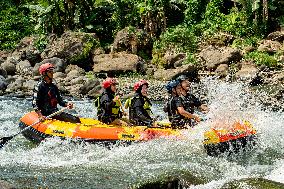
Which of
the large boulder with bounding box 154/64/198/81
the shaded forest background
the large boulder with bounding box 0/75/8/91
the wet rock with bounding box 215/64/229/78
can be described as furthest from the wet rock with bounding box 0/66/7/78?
the wet rock with bounding box 215/64/229/78

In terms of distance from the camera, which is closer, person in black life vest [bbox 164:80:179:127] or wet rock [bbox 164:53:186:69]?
person in black life vest [bbox 164:80:179:127]

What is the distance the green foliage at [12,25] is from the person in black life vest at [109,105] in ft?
57.6

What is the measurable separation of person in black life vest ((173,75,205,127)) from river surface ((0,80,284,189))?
13.2 inches

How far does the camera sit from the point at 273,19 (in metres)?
24.6

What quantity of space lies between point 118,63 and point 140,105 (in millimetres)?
11991

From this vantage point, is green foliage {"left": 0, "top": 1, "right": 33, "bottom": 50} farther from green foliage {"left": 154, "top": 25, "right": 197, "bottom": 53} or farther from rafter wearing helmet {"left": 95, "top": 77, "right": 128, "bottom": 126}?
rafter wearing helmet {"left": 95, "top": 77, "right": 128, "bottom": 126}

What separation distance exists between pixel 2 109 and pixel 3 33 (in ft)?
42.7

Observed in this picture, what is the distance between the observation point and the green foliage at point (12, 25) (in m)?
27.0

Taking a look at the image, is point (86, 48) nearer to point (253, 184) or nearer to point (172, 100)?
point (172, 100)

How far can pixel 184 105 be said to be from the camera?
9789mm

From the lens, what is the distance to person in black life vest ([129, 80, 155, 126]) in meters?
10.1

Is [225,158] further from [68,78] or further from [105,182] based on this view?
[68,78]

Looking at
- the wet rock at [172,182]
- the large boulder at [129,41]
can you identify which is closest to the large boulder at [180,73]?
the large boulder at [129,41]

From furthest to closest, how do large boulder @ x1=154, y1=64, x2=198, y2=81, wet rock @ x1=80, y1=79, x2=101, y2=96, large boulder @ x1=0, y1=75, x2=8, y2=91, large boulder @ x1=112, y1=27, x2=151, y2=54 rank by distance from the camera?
large boulder @ x1=112, y1=27, x2=151, y2=54
large boulder @ x1=154, y1=64, x2=198, y2=81
large boulder @ x1=0, y1=75, x2=8, y2=91
wet rock @ x1=80, y1=79, x2=101, y2=96
